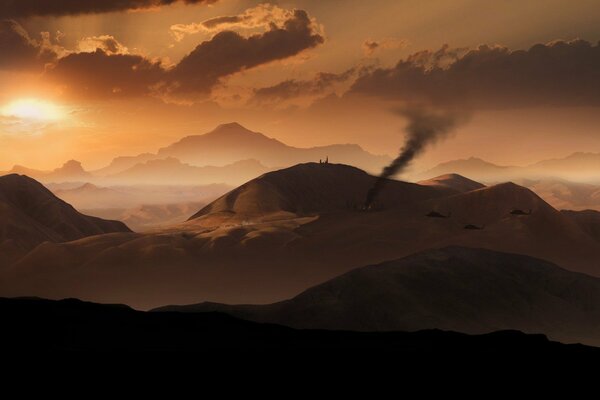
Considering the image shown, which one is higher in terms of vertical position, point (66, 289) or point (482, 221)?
point (482, 221)

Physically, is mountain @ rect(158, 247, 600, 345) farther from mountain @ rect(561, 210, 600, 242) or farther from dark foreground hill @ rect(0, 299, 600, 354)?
mountain @ rect(561, 210, 600, 242)

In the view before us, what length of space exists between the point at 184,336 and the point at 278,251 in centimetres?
10797

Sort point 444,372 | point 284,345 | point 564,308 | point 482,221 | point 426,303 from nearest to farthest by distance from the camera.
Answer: point 444,372 < point 284,345 < point 426,303 < point 564,308 < point 482,221

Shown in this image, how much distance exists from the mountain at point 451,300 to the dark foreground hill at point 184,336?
1249cm

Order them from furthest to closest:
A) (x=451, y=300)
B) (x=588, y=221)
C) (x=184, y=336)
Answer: (x=588, y=221) → (x=451, y=300) → (x=184, y=336)

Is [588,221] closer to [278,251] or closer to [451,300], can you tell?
[278,251]

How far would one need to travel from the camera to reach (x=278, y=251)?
155 meters

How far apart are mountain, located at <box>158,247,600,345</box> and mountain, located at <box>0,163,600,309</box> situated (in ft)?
168

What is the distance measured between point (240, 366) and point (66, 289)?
109776 mm

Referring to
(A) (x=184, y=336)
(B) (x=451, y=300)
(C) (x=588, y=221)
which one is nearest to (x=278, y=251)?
(C) (x=588, y=221)

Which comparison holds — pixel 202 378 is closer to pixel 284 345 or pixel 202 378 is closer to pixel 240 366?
pixel 240 366

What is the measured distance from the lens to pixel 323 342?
145ft

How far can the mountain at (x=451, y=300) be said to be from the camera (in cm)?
6500

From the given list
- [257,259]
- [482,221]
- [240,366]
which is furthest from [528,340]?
[482,221]
